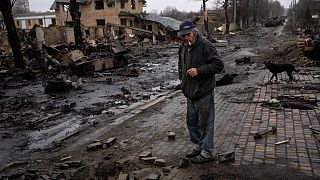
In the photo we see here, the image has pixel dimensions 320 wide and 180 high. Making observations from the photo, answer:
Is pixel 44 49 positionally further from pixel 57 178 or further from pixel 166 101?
pixel 57 178

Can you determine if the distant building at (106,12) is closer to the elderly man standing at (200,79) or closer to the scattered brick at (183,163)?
the elderly man standing at (200,79)

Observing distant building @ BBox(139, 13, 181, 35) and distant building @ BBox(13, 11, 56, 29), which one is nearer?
distant building @ BBox(139, 13, 181, 35)

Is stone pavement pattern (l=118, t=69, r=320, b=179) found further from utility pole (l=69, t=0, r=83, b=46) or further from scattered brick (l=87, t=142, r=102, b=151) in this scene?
utility pole (l=69, t=0, r=83, b=46)

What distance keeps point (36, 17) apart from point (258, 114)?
77470mm

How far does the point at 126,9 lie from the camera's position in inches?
2141

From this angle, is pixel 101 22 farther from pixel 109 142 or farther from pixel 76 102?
pixel 109 142

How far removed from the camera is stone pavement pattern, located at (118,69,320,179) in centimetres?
516

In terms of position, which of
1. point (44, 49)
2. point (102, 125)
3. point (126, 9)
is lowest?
point (102, 125)

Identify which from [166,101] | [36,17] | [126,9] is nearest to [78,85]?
[166,101]

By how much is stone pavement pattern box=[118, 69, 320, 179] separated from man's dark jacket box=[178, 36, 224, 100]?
3.78 feet

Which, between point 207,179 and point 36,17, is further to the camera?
point 36,17

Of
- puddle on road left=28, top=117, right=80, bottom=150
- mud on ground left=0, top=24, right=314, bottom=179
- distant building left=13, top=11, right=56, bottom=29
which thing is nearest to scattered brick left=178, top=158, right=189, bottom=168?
mud on ground left=0, top=24, right=314, bottom=179

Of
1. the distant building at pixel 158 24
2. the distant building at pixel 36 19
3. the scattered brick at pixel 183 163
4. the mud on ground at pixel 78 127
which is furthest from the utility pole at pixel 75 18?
the distant building at pixel 36 19

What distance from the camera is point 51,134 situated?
317 inches
